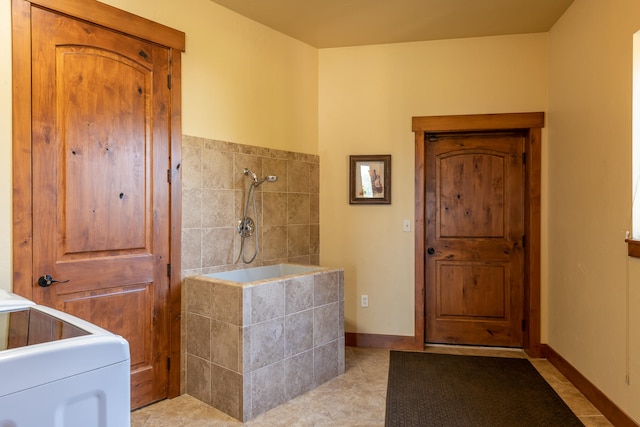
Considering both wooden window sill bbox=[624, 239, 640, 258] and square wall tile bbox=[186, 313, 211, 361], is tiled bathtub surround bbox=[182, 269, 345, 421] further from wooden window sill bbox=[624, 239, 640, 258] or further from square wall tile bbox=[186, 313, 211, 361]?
wooden window sill bbox=[624, 239, 640, 258]

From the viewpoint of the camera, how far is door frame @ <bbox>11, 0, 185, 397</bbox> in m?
2.00

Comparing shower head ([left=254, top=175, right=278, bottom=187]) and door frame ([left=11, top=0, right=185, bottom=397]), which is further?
shower head ([left=254, top=175, right=278, bottom=187])

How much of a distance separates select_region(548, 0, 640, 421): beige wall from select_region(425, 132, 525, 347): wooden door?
1.07 ft

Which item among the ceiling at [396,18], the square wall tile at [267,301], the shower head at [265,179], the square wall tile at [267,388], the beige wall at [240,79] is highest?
the ceiling at [396,18]

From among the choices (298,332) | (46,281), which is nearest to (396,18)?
(298,332)

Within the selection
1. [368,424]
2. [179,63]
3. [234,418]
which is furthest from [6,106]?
[368,424]

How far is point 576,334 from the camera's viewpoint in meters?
2.85

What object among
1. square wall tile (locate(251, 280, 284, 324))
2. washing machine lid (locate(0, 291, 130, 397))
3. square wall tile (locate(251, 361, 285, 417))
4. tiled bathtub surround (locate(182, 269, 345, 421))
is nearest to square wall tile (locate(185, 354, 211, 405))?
tiled bathtub surround (locate(182, 269, 345, 421))

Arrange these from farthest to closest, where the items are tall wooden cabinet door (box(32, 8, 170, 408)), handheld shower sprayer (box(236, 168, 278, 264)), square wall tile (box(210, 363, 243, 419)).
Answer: handheld shower sprayer (box(236, 168, 278, 264)) < square wall tile (box(210, 363, 243, 419)) < tall wooden cabinet door (box(32, 8, 170, 408))

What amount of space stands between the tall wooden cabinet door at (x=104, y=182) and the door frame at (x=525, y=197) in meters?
2.11

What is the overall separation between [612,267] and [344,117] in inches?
93.3

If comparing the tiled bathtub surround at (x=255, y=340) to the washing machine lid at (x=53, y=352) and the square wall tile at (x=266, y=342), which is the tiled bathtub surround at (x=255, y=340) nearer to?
the square wall tile at (x=266, y=342)

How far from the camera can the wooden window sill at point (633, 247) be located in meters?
2.09

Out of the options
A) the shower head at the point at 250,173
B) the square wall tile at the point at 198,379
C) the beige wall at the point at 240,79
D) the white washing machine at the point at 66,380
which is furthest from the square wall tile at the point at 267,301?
the white washing machine at the point at 66,380
